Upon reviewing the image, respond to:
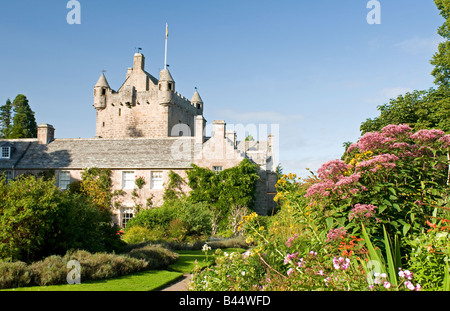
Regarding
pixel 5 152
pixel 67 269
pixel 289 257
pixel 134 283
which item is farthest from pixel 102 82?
pixel 289 257

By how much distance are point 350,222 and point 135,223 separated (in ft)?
54.6

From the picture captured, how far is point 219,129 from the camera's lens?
89.8 feet

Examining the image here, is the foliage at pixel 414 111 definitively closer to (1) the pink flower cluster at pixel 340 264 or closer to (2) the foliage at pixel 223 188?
(2) the foliage at pixel 223 188

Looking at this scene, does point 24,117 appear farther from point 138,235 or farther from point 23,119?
point 138,235

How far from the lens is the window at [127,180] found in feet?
92.6

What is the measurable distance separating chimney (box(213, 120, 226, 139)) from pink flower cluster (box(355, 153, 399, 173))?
834 inches

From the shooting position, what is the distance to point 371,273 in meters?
4.31

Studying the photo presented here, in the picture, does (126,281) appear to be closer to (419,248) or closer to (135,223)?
(419,248)

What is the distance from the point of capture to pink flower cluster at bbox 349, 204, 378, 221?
550 centimetres

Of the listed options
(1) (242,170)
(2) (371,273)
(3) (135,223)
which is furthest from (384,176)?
(1) (242,170)

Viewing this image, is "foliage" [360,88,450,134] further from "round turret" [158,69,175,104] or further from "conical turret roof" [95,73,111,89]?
"conical turret roof" [95,73,111,89]

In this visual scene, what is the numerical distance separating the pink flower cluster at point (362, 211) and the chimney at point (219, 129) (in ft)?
71.7

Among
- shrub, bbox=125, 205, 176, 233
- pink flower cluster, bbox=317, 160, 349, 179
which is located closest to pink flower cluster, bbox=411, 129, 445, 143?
pink flower cluster, bbox=317, 160, 349, 179

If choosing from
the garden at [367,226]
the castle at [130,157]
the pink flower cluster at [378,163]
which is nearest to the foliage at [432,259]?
the garden at [367,226]
